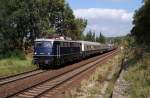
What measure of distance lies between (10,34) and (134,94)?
41578mm

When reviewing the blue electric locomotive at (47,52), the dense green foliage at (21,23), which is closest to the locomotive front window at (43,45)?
the blue electric locomotive at (47,52)

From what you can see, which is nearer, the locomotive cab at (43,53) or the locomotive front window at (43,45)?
the locomotive cab at (43,53)

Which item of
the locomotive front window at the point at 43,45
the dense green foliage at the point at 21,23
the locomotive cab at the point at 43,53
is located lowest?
the locomotive cab at the point at 43,53

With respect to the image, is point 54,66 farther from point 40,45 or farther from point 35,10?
point 35,10

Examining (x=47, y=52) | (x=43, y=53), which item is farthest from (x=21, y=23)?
(x=47, y=52)

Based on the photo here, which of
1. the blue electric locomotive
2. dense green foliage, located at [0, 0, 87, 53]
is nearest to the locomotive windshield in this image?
the blue electric locomotive

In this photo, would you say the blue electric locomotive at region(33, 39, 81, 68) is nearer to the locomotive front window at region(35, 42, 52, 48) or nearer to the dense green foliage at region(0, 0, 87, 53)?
the locomotive front window at region(35, 42, 52, 48)

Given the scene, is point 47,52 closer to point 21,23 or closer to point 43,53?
point 43,53

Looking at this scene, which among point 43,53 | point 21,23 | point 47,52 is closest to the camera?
point 47,52

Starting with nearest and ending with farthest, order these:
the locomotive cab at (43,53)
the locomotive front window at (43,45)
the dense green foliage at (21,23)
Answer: the locomotive cab at (43,53)
the locomotive front window at (43,45)
the dense green foliage at (21,23)

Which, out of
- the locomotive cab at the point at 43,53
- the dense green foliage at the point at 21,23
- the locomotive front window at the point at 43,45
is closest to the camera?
the locomotive cab at the point at 43,53

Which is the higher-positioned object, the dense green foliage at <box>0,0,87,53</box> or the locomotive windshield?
the dense green foliage at <box>0,0,87,53</box>

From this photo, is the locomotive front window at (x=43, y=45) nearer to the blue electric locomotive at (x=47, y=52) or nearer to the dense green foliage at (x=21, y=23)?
the blue electric locomotive at (x=47, y=52)

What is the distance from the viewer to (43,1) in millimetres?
60781
